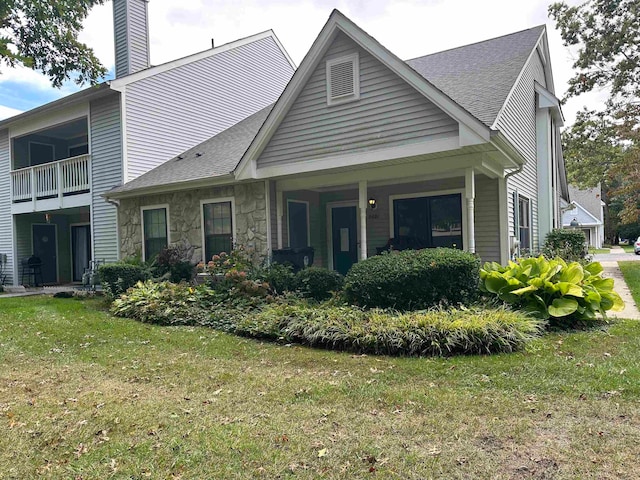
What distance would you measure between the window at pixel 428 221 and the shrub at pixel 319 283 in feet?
8.07

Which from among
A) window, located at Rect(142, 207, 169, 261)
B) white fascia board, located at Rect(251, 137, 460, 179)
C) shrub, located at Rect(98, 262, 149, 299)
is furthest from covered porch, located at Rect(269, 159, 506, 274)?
window, located at Rect(142, 207, 169, 261)

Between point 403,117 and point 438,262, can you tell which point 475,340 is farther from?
point 403,117

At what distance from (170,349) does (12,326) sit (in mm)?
3789

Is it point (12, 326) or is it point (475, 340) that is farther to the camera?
point (12, 326)

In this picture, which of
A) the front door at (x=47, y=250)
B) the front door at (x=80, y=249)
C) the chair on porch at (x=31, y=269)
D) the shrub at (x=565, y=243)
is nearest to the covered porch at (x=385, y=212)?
the shrub at (x=565, y=243)

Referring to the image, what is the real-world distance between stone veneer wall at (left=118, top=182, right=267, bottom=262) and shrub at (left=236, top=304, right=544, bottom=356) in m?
3.96

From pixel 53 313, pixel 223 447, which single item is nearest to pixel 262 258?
pixel 53 313

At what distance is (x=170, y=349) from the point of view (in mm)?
5953

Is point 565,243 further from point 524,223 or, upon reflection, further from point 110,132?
point 110,132

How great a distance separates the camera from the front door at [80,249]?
53.9 ft

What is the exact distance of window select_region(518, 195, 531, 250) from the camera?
37.0ft

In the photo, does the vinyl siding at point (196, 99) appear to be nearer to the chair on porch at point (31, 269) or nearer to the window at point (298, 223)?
the window at point (298, 223)

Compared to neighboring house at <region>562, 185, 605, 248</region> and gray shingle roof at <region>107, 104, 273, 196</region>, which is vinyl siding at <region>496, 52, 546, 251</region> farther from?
neighboring house at <region>562, 185, 605, 248</region>

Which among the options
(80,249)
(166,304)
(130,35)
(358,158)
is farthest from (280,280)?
(80,249)
